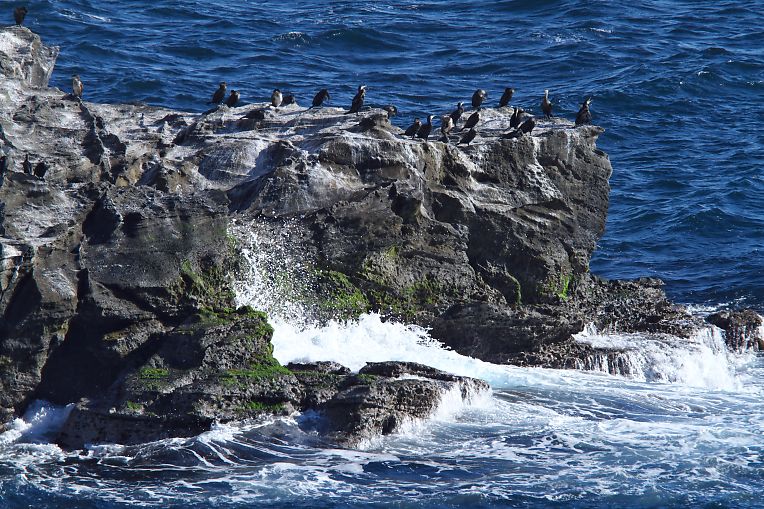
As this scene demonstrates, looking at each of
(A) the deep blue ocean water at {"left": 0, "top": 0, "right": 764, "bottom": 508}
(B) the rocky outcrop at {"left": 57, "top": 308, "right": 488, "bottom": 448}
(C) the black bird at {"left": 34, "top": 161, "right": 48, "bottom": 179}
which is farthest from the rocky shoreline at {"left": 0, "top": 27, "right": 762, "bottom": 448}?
(A) the deep blue ocean water at {"left": 0, "top": 0, "right": 764, "bottom": 508}

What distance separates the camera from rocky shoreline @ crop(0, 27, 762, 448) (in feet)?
66.3

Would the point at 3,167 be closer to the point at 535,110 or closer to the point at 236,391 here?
the point at 236,391

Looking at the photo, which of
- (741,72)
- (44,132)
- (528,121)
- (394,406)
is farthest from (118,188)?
(741,72)

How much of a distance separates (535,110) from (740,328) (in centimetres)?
1575

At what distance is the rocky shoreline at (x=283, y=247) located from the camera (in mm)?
20219

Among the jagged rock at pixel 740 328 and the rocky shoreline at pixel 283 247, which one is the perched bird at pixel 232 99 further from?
the jagged rock at pixel 740 328

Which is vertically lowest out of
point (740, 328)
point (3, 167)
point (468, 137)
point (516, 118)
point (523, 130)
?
point (740, 328)

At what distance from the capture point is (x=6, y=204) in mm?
21234

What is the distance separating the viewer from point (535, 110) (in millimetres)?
41250

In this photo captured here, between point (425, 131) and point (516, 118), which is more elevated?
point (516, 118)

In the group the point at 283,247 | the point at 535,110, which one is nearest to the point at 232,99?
the point at 283,247

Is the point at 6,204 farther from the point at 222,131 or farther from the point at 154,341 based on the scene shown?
the point at 222,131

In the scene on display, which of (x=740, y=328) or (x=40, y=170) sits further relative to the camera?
(x=740, y=328)

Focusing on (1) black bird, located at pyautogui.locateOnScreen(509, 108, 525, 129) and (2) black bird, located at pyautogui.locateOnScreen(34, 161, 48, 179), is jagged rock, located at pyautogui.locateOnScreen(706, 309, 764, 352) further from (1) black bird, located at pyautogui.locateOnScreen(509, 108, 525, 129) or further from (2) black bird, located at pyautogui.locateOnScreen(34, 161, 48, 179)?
(2) black bird, located at pyautogui.locateOnScreen(34, 161, 48, 179)
